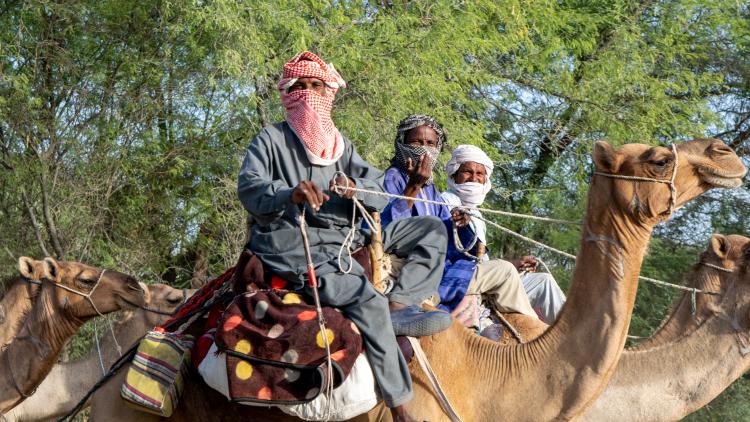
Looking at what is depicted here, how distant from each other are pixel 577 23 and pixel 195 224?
7.66m

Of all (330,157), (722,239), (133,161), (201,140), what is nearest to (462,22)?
(201,140)

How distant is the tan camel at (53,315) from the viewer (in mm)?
8344

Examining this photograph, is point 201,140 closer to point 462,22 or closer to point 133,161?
point 133,161

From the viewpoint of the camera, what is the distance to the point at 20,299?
348 inches

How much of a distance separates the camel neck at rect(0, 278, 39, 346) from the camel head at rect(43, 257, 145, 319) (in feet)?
0.54

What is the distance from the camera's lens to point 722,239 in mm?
8117

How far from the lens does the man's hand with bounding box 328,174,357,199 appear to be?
206 inches

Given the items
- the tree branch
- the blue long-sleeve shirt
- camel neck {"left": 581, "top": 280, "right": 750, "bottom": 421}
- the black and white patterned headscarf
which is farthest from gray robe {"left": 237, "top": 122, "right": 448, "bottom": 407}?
the tree branch

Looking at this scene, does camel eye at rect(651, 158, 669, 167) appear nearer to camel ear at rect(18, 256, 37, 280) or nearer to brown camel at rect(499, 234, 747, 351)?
brown camel at rect(499, 234, 747, 351)

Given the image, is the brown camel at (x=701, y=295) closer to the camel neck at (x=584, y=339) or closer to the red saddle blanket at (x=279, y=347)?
the camel neck at (x=584, y=339)

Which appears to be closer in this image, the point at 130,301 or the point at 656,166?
the point at 656,166

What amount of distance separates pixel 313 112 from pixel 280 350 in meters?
1.34

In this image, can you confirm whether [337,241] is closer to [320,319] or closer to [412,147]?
[320,319]

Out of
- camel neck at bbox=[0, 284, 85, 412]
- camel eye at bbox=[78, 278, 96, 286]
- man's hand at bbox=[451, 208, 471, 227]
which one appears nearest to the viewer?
man's hand at bbox=[451, 208, 471, 227]
